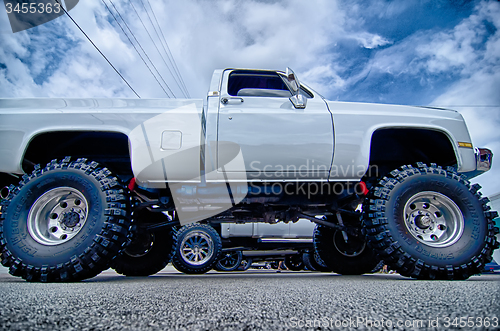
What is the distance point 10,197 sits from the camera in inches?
75.2

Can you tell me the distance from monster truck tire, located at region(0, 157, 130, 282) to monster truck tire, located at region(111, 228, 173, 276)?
1.17 m

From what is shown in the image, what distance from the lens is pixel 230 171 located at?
2.19 m

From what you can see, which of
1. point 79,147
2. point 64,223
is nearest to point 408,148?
point 64,223

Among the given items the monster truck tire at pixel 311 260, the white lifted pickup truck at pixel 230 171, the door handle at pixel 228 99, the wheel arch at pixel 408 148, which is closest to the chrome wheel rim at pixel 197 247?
the white lifted pickup truck at pixel 230 171

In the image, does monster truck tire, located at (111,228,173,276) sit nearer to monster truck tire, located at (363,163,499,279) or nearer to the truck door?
the truck door

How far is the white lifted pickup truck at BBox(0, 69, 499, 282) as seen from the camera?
1856mm

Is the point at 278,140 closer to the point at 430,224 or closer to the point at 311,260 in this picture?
the point at 430,224

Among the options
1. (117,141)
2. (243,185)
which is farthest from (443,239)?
(117,141)

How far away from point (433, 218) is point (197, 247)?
342cm

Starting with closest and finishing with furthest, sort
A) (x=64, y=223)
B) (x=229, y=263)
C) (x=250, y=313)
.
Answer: (x=250, y=313) → (x=64, y=223) → (x=229, y=263)

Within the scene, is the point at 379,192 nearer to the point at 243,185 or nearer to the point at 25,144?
the point at 243,185

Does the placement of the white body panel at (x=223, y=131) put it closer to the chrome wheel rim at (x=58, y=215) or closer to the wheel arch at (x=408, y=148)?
the wheel arch at (x=408, y=148)

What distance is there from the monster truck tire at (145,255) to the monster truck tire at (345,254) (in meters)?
1.99

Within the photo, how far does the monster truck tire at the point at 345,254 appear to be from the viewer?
3227mm
